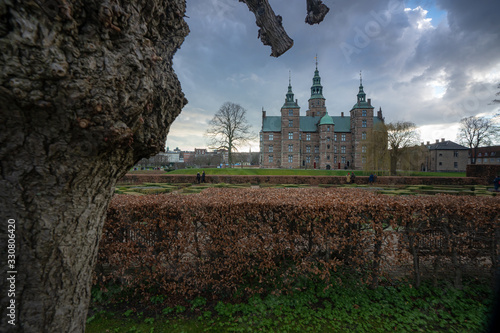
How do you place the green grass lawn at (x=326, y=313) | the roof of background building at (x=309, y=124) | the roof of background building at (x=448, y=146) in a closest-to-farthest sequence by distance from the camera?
the green grass lawn at (x=326, y=313)
the roof of background building at (x=309, y=124)
the roof of background building at (x=448, y=146)

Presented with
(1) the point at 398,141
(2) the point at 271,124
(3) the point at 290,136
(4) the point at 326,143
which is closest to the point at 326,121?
(4) the point at 326,143

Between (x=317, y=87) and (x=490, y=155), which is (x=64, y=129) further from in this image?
(x=490, y=155)

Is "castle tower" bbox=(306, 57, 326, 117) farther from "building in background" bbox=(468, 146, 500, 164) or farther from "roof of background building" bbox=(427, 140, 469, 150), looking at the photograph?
"building in background" bbox=(468, 146, 500, 164)

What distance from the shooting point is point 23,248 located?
1555 millimetres

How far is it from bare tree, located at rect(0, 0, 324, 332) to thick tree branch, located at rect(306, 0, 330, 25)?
2.29 meters

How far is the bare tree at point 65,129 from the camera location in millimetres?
1285

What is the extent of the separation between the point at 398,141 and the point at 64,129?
126 ft

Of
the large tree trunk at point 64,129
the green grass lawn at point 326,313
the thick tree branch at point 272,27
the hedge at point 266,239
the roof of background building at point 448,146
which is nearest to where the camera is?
the large tree trunk at point 64,129

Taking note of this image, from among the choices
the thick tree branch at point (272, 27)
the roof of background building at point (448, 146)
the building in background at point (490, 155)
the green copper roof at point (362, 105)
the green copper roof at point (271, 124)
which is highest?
the green copper roof at point (362, 105)

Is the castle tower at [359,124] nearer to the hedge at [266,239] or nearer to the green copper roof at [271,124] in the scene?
the green copper roof at [271,124]

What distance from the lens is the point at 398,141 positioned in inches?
1249

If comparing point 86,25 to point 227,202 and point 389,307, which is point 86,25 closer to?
point 227,202

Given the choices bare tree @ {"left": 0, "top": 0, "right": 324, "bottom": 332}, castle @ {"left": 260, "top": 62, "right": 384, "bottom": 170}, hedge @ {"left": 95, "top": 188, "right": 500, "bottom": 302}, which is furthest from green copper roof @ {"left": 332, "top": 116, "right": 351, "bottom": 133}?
bare tree @ {"left": 0, "top": 0, "right": 324, "bottom": 332}

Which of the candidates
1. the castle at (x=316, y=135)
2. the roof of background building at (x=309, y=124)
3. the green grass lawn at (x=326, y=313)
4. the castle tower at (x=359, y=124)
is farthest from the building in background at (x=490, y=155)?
the green grass lawn at (x=326, y=313)
